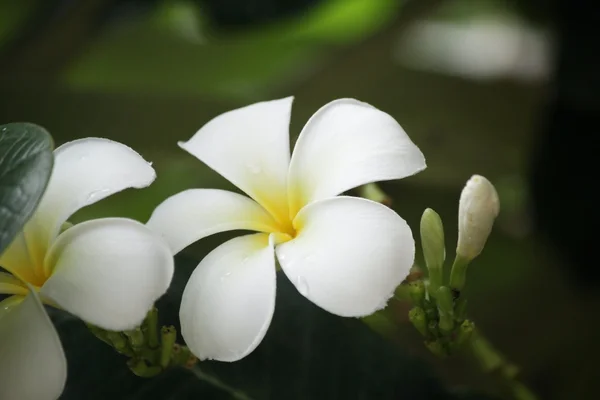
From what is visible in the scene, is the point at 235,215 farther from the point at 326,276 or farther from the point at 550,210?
the point at 550,210

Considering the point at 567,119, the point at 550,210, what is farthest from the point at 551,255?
the point at 567,119

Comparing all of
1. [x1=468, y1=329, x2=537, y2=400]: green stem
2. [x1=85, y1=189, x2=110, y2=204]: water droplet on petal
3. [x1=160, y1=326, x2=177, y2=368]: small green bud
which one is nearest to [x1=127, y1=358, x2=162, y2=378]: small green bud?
[x1=160, y1=326, x2=177, y2=368]: small green bud

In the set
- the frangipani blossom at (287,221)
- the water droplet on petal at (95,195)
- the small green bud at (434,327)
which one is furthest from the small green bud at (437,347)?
the water droplet on petal at (95,195)

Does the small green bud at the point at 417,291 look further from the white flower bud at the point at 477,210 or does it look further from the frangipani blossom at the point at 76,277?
the frangipani blossom at the point at 76,277

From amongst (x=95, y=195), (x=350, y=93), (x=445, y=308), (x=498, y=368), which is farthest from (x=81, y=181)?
(x=350, y=93)

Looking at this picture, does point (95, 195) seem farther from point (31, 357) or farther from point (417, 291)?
point (417, 291)

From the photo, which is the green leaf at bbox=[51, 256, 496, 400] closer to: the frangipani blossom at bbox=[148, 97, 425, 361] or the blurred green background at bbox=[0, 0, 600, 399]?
the frangipani blossom at bbox=[148, 97, 425, 361]
